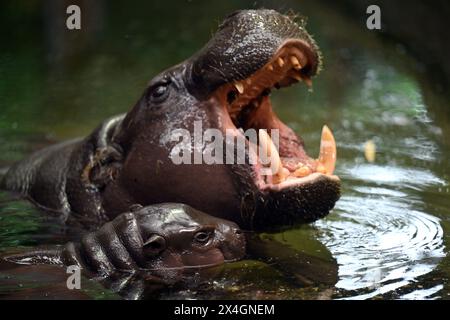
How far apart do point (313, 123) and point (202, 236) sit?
437 cm

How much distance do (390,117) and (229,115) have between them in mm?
→ 4199

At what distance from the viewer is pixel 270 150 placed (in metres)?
5.14

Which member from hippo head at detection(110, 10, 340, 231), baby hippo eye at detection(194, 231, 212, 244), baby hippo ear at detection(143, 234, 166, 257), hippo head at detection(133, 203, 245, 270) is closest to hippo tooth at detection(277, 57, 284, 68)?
hippo head at detection(110, 10, 340, 231)

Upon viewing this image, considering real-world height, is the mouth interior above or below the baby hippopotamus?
above

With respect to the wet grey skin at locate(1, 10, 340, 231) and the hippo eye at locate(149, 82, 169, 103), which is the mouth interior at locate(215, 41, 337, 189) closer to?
the wet grey skin at locate(1, 10, 340, 231)

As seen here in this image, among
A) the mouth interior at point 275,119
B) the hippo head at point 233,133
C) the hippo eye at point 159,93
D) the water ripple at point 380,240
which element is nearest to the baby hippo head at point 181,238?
the hippo head at point 233,133

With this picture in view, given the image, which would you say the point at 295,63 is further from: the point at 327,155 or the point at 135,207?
the point at 135,207

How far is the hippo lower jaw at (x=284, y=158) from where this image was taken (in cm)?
514

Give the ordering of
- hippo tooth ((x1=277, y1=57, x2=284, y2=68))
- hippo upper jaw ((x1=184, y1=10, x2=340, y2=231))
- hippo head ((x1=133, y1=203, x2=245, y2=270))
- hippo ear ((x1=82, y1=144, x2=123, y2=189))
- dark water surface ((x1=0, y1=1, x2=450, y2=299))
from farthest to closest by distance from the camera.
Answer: hippo ear ((x1=82, y1=144, x2=123, y2=189))
hippo tooth ((x1=277, y1=57, x2=284, y2=68))
hippo upper jaw ((x1=184, y1=10, x2=340, y2=231))
hippo head ((x1=133, y1=203, x2=245, y2=270))
dark water surface ((x1=0, y1=1, x2=450, y2=299))

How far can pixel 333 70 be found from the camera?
11.8m

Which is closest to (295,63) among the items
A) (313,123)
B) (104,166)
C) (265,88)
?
(265,88)

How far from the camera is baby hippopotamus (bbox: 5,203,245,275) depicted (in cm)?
475

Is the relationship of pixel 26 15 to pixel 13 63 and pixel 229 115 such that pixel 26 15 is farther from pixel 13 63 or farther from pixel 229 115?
pixel 229 115

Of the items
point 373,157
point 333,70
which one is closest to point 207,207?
point 373,157
